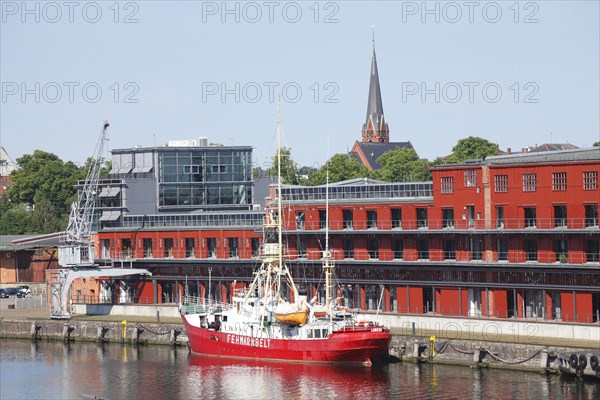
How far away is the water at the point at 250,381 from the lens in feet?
289

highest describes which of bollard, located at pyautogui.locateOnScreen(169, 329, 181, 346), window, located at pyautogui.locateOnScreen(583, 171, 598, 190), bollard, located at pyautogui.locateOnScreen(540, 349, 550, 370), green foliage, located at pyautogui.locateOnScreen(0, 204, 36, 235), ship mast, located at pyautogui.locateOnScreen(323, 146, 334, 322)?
green foliage, located at pyautogui.locateOnScreen(0, 204, 36, 235)

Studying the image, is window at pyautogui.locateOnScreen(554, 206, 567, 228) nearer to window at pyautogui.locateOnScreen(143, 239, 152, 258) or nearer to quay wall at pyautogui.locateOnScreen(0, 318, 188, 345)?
quay wall at pyautogui.locateOnScreen(0, 318, 188, 345)

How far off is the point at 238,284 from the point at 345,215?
1386 cm

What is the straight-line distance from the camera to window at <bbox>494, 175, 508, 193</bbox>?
104062 mm

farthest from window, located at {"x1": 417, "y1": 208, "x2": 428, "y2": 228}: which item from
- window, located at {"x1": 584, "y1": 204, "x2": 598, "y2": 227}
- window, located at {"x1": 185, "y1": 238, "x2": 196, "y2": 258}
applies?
window, located at {"x1": 185, "y1": 238, "x2": 196, "y2": 258}

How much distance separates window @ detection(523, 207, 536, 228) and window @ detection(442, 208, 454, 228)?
24.0ft

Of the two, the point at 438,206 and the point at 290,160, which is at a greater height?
the point at 290,160

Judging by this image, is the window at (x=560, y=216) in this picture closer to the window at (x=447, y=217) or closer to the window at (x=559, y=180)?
the window at (x=559, y=180)

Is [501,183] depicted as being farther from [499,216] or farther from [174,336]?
[174,336]

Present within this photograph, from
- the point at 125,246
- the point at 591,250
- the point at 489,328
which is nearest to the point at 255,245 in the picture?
the point at 125,246

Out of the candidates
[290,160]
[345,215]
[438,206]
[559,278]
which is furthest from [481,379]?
[290,160]

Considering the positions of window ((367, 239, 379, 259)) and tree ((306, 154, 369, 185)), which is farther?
tree ((306, 154, 369, 185))

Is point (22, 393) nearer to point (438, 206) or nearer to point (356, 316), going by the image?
point (356, 316)

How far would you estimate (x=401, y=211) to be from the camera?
112m
